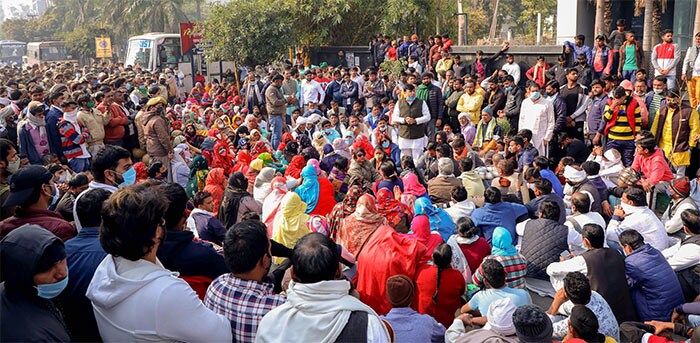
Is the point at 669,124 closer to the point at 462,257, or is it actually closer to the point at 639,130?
the point at 639,130

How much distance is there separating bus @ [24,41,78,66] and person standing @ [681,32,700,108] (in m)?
40.8

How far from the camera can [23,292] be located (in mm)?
2557

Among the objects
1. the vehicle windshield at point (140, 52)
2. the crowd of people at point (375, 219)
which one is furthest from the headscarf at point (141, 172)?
the vehicle windshield at point (140, 52)

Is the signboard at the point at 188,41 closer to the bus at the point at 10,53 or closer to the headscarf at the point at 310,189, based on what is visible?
the headscarf at the point at 310,189

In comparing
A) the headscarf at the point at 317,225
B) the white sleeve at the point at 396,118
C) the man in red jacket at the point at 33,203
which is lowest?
the headscarf at the point at 317,225

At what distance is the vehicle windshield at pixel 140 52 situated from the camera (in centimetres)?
2522

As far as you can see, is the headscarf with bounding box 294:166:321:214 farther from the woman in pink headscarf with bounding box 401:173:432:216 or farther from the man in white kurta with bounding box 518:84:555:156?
the man in white kurta with bounding box 518:84:555:156

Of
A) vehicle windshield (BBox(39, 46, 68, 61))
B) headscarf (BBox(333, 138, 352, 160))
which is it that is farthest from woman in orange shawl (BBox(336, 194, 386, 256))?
vehicle windshield (BBox(39, 46, 68, 61))

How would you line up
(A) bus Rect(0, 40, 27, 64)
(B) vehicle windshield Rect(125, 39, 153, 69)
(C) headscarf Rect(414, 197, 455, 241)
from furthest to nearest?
1. (A) bus Rect(0, 40, 27, 64)
2. (B) vehicle windshield Rect(125, 39, 153, 69)
3. (C) headscarf Rect(414, 197, 455, 241)

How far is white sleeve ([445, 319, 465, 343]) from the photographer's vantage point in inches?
159

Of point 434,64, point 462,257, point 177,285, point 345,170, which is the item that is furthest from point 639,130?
point 177,285

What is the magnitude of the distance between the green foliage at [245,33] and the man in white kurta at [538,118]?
9.84 m

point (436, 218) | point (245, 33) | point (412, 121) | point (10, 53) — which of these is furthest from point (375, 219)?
point (10, 53)

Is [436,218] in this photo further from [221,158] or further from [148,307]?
[221,158]
